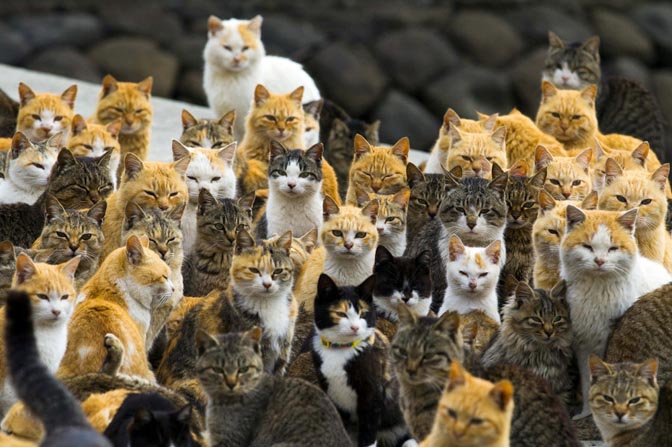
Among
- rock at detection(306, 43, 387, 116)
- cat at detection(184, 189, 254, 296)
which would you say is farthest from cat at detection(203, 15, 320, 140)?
rock at detection(306, 43, 387, 116)

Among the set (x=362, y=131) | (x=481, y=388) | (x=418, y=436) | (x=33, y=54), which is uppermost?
(x=481, y=388)

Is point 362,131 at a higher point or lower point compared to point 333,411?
lower

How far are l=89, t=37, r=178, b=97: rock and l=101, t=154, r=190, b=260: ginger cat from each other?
Answer: 6618 millimetres

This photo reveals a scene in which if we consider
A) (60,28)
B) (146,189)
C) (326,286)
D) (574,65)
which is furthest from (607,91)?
(60,28)

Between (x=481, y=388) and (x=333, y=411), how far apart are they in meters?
0.86

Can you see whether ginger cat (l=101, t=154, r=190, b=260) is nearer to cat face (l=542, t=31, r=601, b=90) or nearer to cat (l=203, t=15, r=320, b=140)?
cat (l=203, t=15, r=320, b=140)

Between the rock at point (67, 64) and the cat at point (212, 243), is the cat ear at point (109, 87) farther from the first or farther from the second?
the rock at point (67, 64)

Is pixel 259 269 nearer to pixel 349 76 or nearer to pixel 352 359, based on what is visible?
pixel 352 359

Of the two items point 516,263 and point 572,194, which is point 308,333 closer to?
point 516,263

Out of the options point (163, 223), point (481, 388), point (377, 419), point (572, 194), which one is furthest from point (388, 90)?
point (481, 388)

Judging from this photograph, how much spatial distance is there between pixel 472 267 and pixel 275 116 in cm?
266

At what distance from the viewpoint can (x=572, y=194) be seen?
8508mm

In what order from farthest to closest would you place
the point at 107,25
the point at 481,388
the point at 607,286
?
the point at 107,25 < the point at 607,286 < the point at 481,388

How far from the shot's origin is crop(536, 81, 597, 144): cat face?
968cm
